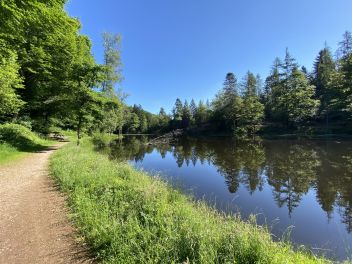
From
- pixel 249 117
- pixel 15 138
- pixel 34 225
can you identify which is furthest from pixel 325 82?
pixel 34 225

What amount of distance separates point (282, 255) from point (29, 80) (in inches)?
1134

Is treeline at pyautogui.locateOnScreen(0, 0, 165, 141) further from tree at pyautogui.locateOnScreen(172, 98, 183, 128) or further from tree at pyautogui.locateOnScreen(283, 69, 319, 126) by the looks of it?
tree at pyautogui.locateOnScreen(172, 98, 183, 128)

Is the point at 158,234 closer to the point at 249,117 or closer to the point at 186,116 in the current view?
the point at 249,117

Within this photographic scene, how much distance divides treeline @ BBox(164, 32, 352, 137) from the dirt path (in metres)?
43.9

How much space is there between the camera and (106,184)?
28.6 ft

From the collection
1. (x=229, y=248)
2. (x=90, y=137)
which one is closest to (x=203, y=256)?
(x=229, y=248)

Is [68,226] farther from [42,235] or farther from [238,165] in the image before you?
[238,165]

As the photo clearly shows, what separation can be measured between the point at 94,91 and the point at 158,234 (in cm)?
2087

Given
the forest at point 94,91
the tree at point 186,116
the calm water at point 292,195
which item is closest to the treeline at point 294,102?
the forest at point 94,91

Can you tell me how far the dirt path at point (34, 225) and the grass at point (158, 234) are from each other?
36 cm

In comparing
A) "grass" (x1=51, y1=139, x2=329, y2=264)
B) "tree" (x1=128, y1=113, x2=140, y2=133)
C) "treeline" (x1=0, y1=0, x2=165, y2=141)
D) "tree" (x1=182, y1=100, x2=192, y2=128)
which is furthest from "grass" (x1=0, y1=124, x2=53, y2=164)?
"tree" (x1=128, y1=113, x2=140, y2=133)

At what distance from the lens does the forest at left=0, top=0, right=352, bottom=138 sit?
14.2 m

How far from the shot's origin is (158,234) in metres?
5.30

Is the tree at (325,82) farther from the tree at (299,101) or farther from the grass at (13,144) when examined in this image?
the grass at (13,144)
